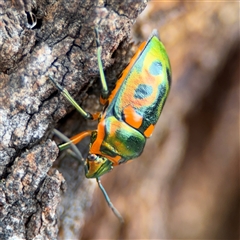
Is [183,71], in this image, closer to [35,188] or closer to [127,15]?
[127,15]

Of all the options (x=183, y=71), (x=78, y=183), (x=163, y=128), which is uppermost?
(x=78, y=183)

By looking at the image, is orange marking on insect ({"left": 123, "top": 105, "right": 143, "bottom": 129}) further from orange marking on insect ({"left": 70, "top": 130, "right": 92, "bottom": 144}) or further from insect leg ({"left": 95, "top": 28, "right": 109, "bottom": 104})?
orange marking on insect ({"left": 70, "top": 130, "right": 92, "bottom": 144})

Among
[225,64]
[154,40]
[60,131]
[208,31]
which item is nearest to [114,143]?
[60,131]

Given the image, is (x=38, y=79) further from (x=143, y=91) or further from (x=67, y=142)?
(x=143, y=91)

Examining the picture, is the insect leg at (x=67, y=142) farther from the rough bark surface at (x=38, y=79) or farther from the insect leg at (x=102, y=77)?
the insect leg at (x=102, y=77)

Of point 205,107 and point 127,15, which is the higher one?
point 127,15

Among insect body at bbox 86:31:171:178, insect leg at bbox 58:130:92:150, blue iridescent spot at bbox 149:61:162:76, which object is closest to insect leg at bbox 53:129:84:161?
insect leg at bbox 58:130:92:150
